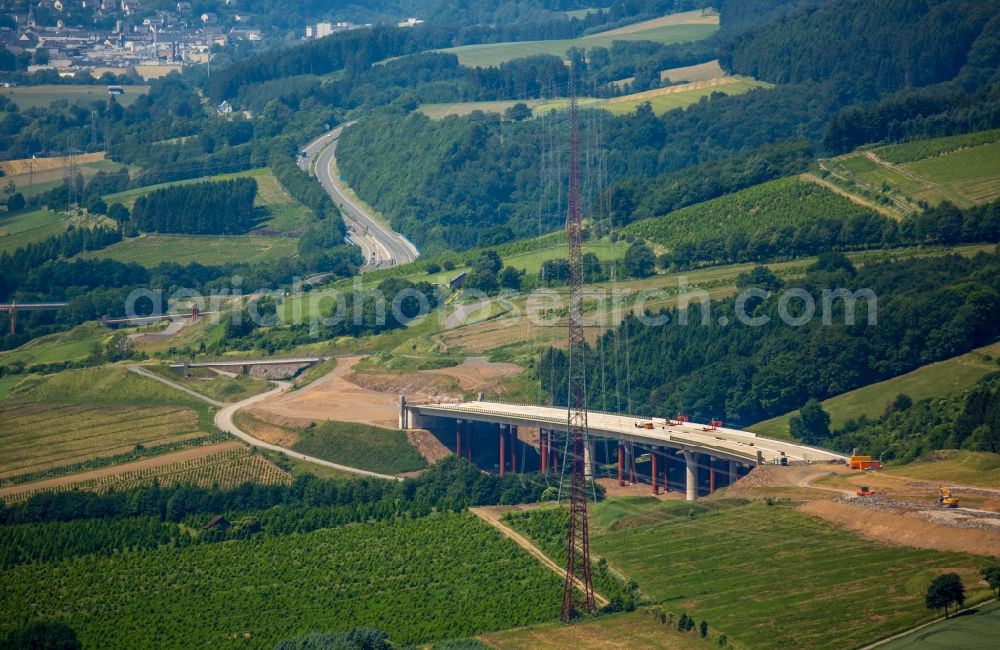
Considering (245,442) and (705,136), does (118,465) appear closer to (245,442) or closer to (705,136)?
(245,442)

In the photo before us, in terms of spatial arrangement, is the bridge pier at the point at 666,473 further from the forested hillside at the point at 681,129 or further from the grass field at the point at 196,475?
the forested hillside at the point at 681,129

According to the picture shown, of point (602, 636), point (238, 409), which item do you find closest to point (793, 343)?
point (238, 409)

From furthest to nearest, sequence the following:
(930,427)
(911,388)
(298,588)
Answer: (911,388)
(930,427)
(298,588)

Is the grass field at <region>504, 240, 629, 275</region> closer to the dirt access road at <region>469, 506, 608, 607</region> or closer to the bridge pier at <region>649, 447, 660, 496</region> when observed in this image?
the bridge pier at <region>649, 447, 660, 496</region>

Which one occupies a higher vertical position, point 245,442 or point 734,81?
point 734,81

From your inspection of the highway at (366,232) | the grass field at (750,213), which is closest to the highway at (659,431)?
the grass field at (750,213)

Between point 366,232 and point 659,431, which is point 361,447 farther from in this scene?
point 366,232

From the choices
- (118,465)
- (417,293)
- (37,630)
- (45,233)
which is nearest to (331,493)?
A: (118,465)
